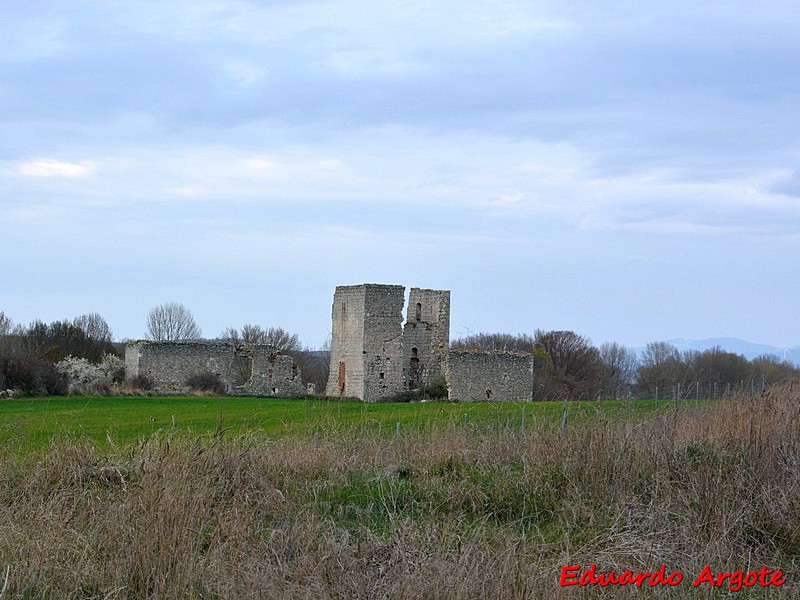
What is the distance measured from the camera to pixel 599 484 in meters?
9.05

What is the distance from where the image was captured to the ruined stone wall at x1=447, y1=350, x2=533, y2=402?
33.4 meters

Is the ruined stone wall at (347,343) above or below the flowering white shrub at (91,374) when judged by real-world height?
above

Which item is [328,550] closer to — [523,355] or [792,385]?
[792,385]

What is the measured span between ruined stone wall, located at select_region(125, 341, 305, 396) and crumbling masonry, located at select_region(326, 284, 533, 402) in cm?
232

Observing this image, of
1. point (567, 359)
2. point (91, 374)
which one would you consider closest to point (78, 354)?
point (91, 374)

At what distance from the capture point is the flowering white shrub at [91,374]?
31.9 meters

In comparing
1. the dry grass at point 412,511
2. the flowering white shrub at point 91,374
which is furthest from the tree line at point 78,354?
the dry grass at point 412,511

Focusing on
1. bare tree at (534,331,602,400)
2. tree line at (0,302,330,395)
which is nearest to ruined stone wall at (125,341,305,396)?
tree line at (0,302,330,395)

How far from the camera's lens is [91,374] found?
34969 mm

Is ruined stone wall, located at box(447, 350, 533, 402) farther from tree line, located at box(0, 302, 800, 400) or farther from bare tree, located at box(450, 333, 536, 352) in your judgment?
bare tree, located at box(450, 333, 536, 352)

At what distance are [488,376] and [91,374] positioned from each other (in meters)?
13.9

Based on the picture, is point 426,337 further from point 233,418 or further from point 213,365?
point 233,418

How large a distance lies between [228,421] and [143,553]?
11406mm

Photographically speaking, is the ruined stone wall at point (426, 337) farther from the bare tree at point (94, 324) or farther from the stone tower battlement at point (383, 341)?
the bare tree at point (94, 324)
